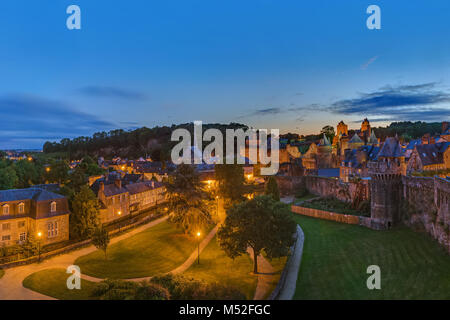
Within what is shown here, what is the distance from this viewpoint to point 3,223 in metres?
33.6

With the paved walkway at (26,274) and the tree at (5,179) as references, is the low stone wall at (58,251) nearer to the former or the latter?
the paved walkway at (26,274)

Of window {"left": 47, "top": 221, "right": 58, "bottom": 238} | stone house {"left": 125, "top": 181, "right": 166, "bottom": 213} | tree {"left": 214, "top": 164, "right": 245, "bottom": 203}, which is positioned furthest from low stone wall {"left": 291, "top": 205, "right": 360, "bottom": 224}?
window {"left": 47, "top": 221, "right": 58, "bottom": 238}

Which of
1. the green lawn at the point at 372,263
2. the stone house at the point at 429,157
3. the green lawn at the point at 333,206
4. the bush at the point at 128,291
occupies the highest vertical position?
the stone house at the point at 429,157

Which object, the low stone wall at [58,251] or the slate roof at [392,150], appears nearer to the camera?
the low stone wall at [58,251]

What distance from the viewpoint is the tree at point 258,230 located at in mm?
25828

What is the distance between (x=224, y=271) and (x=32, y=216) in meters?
24.4

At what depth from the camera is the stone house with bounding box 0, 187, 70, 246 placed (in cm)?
3397

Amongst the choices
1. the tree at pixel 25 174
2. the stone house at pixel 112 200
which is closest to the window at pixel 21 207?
the stone house at pixel 112 200

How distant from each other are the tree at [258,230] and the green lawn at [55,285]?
11.9m

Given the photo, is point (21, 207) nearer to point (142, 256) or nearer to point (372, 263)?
point (142, 256)

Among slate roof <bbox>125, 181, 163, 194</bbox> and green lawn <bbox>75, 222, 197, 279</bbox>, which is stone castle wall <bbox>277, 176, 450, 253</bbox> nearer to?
green lawn <bbox>75, 222, 197, 279</bbox>

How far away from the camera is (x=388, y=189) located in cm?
3425
